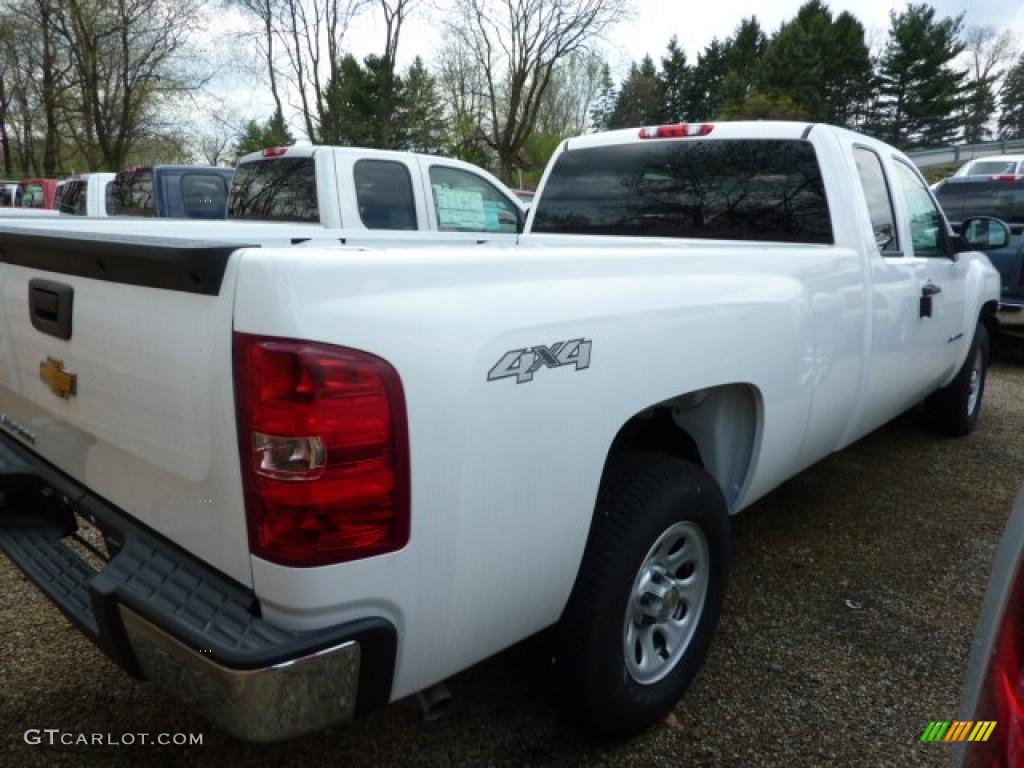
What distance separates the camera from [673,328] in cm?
206

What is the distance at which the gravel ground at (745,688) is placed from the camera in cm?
216

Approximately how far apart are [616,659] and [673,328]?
2.99ft

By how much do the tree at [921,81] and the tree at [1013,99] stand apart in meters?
7.62

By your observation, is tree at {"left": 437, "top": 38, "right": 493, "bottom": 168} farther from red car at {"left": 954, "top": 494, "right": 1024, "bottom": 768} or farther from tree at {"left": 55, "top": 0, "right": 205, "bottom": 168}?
red car at {"left": 954, "top": 494, "right": 1024, "bottom": 768}

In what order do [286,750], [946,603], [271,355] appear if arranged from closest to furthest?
1. [271,355]
2. [286,750]
3. [946,603]

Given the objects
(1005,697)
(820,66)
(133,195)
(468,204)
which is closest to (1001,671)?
(1005,697)

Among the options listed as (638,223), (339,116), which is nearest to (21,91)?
(339,116)

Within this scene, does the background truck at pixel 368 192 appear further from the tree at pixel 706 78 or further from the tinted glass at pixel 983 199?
the tree at pixel 706 78

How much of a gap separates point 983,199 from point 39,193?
21400 millimetres

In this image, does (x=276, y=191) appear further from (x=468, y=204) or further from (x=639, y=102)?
(x=639, y=102)

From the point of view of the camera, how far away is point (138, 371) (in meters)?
1.64

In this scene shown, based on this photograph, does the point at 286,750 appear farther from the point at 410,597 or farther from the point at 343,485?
the point at 343,485

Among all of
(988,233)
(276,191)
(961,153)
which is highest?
(961,153)

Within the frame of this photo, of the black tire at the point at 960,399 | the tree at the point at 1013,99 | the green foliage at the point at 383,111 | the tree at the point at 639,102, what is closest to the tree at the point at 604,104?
the tree at the point at 639,102
